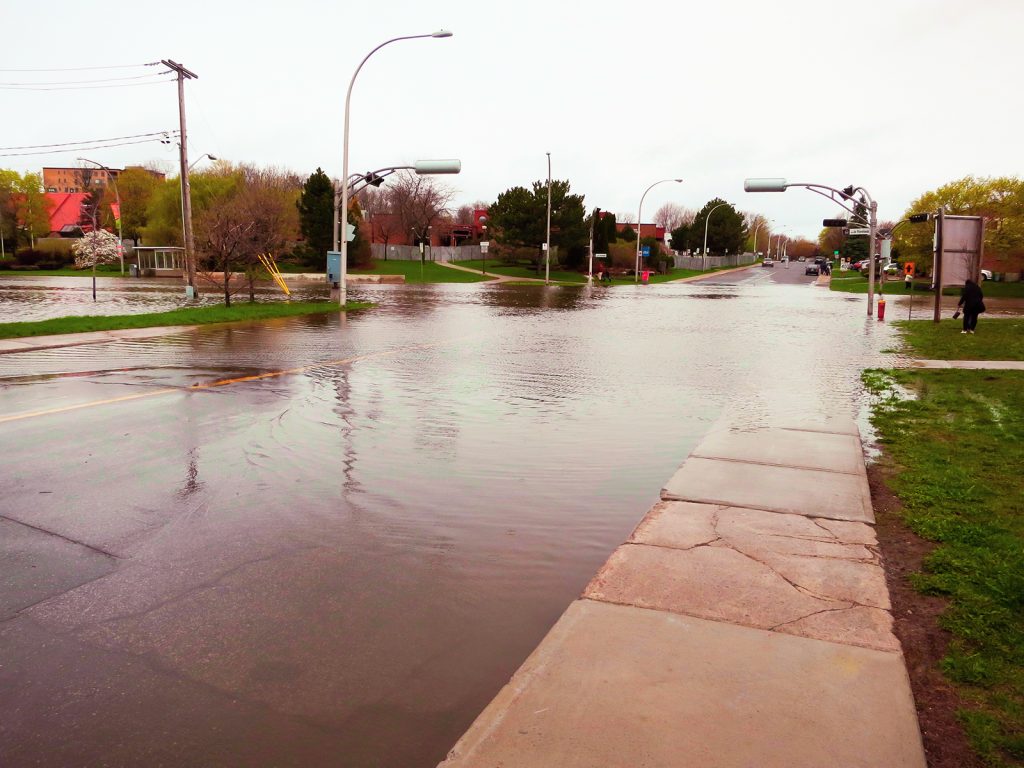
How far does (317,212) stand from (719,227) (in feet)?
265

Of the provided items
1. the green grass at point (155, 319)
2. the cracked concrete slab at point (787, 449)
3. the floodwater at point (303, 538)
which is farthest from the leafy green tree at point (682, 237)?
the cracked concrete slab at point (787, 449)

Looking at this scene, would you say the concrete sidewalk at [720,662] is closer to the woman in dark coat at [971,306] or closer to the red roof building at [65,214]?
the woman in dark coat at [971,306]

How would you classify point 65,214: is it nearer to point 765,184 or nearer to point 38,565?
point 765,184

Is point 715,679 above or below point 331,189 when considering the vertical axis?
below

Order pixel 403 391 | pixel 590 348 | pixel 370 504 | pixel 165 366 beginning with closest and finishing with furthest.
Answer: pixel 370 504 < pixel 403 391 < pixel 165 366 < pixel 590 348

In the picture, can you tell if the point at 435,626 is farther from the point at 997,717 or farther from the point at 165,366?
the point at 165,366

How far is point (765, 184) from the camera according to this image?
35531 mm

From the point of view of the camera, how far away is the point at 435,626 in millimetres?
3836

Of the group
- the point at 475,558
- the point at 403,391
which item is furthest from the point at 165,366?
the point at 475,558

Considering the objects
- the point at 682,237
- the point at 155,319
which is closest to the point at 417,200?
the point at 682,237

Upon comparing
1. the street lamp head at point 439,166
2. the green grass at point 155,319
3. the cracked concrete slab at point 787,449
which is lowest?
the cracked concrete slab at point 787,449

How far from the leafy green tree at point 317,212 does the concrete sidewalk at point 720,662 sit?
65.2m

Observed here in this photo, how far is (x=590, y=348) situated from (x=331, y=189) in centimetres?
5579

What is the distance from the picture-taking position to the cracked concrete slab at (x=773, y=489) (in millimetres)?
5637
